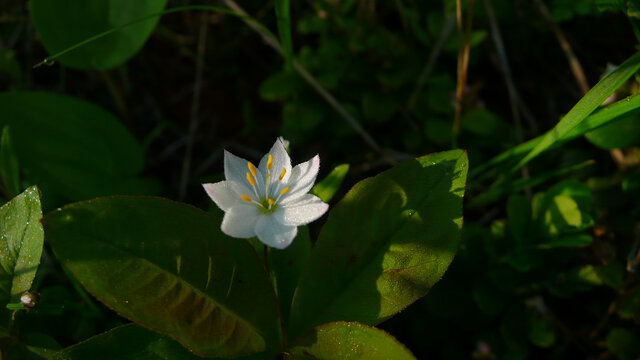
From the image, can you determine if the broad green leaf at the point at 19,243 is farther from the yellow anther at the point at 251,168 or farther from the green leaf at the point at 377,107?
the green leaf at the point at 377,107

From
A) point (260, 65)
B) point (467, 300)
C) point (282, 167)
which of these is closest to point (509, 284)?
point (467, 300)

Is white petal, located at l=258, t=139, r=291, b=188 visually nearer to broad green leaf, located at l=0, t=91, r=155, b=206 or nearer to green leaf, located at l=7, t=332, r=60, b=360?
green leaf, located at l=7, t=332, r=60, b=360

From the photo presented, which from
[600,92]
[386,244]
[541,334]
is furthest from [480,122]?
[386,244]

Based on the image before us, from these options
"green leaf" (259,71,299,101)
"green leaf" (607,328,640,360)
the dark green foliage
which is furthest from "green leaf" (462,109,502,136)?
"green leaf" (607,328,640,360)

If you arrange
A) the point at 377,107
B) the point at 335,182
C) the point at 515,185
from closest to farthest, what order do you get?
1. the point at 335,182
2. the point at 515,185
3. the point at 377,107

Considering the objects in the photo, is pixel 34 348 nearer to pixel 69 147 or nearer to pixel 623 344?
pixel 69 147

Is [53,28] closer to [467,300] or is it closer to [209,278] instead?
[209,278]
